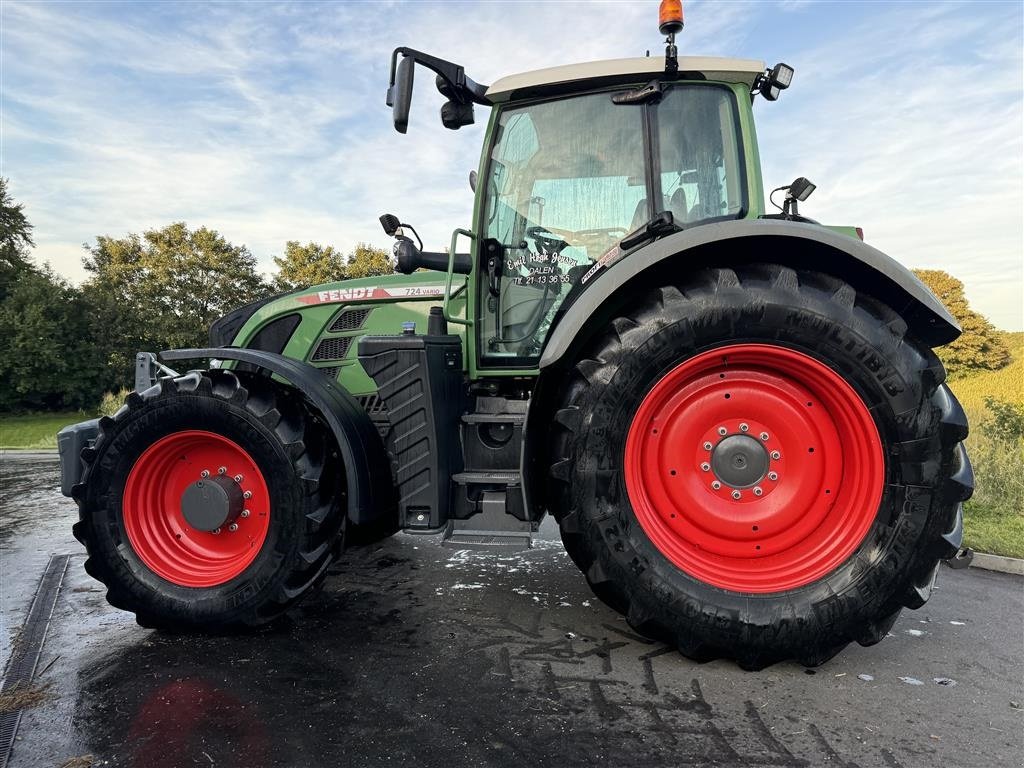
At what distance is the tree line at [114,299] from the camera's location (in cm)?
2394

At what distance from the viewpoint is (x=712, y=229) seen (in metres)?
2.52

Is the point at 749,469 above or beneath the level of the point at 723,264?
beneath

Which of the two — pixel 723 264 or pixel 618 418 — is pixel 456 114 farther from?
pixel 618 418

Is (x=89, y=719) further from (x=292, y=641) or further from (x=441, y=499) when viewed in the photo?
(x=441, y=499)

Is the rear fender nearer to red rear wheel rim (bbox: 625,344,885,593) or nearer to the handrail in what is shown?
red rear wheel rim (bbox: 625,344,885,593)

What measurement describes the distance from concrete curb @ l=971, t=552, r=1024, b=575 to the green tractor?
6.03ft

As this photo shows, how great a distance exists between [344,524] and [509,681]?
1093 millimetres

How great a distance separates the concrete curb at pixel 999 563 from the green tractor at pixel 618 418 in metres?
1.84

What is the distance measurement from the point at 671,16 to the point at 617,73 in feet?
1.04

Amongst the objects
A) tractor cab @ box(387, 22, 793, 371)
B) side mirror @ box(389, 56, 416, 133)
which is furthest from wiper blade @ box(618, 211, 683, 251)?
side mirror @ box(389, 56, 416, 133)

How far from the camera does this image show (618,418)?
2.56 meters

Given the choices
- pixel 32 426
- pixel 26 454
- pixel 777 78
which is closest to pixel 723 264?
pixel 777 78

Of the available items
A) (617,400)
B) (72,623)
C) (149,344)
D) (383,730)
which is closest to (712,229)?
(617,400)

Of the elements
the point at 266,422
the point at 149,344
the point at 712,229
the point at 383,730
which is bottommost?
the point at 383,730
